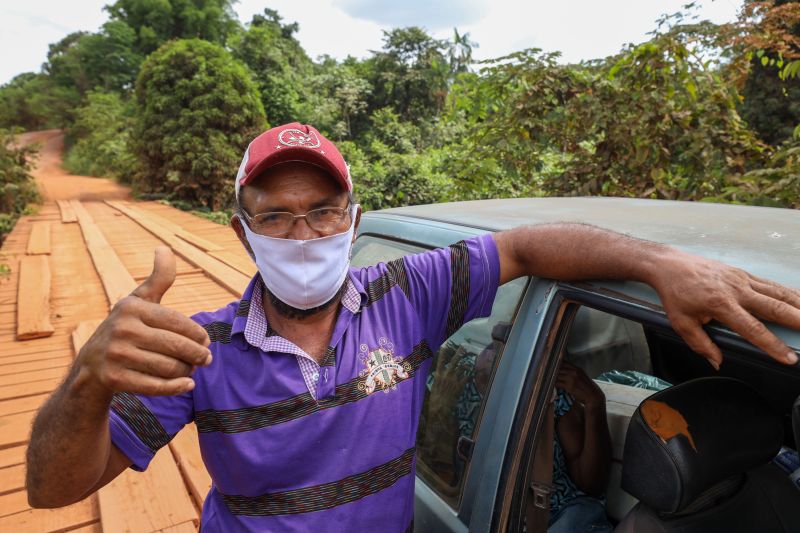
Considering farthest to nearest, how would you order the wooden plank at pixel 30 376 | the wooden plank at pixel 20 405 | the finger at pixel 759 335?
the wooden plank at pixel 30 376
the wooden plank at pixel 20 405
the finger at pixel 759 335

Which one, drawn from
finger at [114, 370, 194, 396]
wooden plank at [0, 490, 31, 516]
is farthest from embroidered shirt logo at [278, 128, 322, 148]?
wooden plank at [0, 490, 31, 516]

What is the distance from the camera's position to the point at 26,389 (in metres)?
3.23

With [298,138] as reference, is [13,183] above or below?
below

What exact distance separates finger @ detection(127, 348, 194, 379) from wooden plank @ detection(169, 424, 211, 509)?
5.20ft

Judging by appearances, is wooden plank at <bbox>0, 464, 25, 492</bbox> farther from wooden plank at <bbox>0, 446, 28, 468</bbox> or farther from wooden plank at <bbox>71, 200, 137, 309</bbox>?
wooden plank at <bbox>71, 200, 137, 309</bbox>

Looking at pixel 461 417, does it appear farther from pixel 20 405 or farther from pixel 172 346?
pixel 20 405

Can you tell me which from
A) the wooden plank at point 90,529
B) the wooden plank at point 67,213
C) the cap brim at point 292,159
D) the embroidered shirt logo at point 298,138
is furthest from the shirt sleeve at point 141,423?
the wooden plank at point 67,213

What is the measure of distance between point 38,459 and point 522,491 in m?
1.08

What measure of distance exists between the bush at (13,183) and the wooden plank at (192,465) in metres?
11.4

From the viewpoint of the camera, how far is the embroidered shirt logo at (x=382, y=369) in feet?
4.17

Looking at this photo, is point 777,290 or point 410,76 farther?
point 410,76

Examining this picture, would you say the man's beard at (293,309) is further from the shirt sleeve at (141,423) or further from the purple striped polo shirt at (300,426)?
the shirt sleeve at (141,423)

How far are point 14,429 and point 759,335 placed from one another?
A: 346 cm

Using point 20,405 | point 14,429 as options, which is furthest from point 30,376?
point 14,429
